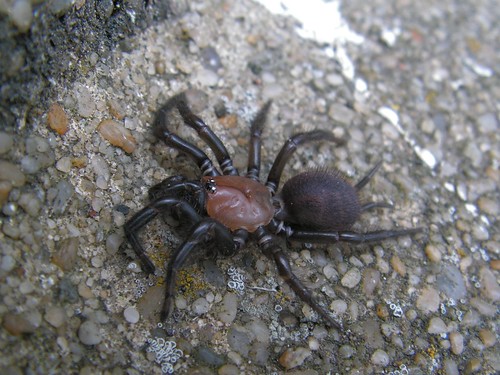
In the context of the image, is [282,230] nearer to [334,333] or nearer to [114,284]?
[334,333]

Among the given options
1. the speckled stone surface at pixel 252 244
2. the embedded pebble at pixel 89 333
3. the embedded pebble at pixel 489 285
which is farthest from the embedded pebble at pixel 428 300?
the embedded pebble at pixel 89 333

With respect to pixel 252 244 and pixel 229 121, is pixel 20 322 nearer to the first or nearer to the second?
pixel 252 244

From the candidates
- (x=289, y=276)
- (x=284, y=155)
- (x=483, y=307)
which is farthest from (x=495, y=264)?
(x=284, y=155)

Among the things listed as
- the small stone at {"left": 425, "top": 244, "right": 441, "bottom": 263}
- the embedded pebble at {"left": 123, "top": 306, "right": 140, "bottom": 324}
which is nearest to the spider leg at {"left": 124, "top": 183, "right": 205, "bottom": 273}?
the embedded pebble at {"left": 123, "top": 306, "right": 140, "bottom": 324}

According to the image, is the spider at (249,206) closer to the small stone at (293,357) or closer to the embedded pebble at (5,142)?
the small stone at (293,357)

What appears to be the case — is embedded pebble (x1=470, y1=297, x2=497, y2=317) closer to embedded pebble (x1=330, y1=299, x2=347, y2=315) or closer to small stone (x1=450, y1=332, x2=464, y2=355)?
small stone (x1=450, y1=332, x2=464, y2=355)
